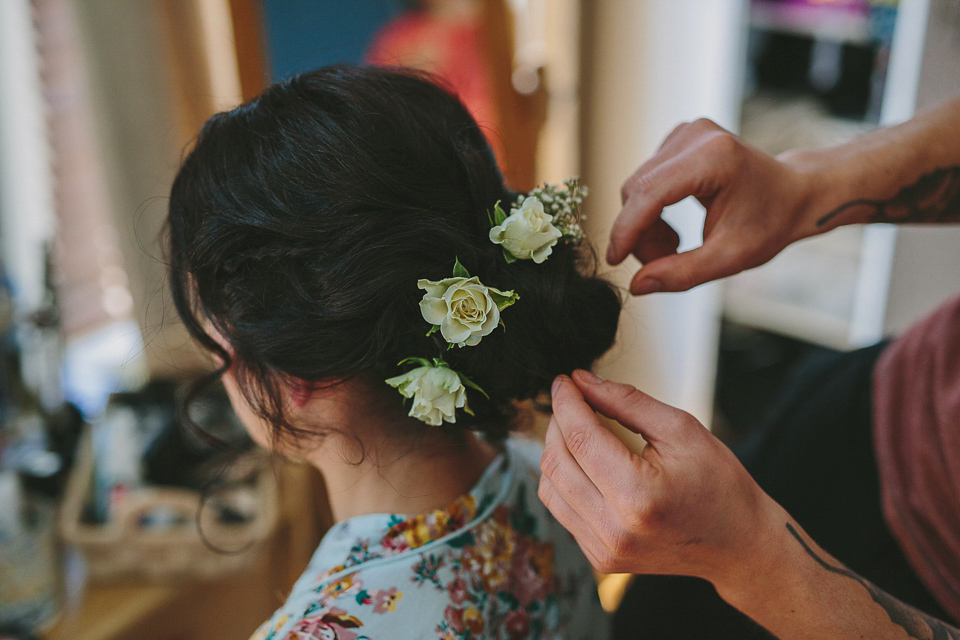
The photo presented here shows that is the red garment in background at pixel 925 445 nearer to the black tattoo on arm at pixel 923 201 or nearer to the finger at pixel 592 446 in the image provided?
the black tattoo on arm at pixel 923 201

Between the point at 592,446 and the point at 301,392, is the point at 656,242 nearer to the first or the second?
the point at 592,446

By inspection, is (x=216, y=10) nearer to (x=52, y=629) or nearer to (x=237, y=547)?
(x=237, y=547)

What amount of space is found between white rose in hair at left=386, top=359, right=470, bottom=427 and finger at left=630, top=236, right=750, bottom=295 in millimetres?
295

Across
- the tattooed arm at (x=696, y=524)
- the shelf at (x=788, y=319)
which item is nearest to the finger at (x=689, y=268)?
the tattooed arm at (x=696, y=524)

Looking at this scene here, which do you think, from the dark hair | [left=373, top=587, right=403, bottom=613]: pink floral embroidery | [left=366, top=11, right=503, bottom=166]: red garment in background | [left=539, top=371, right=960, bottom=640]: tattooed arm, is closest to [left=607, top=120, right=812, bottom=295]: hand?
the dark hair

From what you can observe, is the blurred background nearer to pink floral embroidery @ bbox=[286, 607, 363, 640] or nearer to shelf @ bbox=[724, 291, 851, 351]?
shelf @ bbox=[724, 291, 851, 351]

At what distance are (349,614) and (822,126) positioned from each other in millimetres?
1892

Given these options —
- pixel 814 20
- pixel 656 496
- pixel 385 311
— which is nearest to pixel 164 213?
pixel 385 311

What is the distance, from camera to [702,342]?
242 centimetres

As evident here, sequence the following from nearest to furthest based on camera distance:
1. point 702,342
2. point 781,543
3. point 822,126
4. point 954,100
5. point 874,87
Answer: point 781,543 < point 954,100 < point 874,87 < point 822,126 < point 702,342

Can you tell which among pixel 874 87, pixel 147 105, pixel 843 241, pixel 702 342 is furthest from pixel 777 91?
pixel 147 105

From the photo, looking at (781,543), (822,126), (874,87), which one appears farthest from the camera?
(822,126)

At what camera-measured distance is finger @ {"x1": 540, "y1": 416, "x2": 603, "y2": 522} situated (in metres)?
0.64

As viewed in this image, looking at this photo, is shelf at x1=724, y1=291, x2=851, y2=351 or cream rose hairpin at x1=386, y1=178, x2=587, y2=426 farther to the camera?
shelf at x1=724, y1=291, x2=851, y2=351
